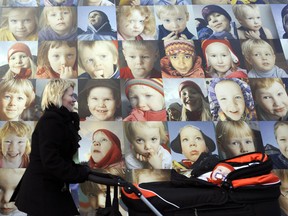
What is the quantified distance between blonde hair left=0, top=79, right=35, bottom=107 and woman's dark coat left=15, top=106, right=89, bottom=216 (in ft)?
4.66

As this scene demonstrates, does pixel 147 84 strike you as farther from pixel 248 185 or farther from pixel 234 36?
pixel 248 185

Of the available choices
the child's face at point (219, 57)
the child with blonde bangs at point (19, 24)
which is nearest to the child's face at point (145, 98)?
the child's face at point (219, 57)

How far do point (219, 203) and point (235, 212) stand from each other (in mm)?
110

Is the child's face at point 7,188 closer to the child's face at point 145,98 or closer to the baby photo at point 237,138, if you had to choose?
the child's face at point 145,98

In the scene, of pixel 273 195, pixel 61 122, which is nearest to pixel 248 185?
pixel 273 195

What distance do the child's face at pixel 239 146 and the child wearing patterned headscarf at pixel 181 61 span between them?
0.72m

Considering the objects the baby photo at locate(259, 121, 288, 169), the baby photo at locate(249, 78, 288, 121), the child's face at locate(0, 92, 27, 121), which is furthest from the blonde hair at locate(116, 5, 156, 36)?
the baby photo at locate(259, 121, 288, 169)

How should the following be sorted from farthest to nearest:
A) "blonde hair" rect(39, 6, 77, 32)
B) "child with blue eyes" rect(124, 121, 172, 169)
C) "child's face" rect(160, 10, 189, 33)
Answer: "child's face" rect(160, 10, 189, 33) < "blonde hair" rect(39, 6, 77, 32) < "child with blue eyes" rect(124, 121, 172, 169)

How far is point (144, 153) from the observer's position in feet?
10.6

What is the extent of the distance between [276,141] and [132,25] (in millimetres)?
1830

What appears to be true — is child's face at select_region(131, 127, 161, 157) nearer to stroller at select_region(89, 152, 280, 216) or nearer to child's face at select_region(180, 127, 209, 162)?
child's face at select_region(180, 127, 209, 162)

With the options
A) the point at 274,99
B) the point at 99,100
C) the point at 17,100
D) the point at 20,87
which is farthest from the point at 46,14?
the point at 274,99

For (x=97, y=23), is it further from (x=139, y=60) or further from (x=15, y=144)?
(x=15, y=144)

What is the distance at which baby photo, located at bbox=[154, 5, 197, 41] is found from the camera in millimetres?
3834
